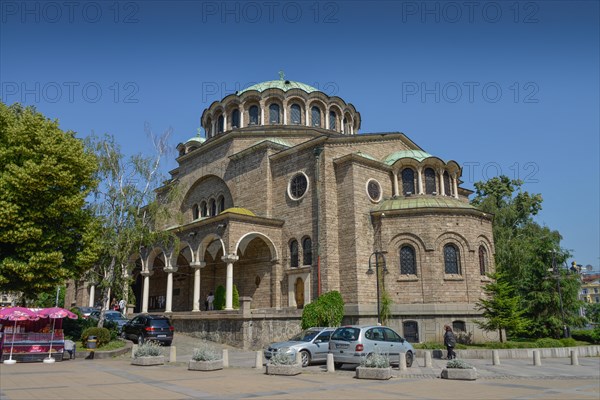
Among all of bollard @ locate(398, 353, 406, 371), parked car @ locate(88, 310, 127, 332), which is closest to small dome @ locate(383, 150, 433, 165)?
bollard @ locate(398, 353, 406, 371)

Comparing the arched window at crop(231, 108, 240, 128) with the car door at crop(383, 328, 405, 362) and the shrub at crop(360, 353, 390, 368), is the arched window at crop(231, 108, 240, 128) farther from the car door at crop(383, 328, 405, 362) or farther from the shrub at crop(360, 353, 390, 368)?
the shrub at crop(360, 353, 390, 368)

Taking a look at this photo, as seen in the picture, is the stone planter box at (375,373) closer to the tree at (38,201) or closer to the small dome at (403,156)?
the tree at (38,201)

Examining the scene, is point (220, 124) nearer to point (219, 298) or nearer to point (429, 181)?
point (219, 298)

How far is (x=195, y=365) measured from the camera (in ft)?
48.5

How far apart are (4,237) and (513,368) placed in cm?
2016

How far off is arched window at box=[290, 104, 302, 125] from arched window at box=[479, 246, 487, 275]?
15785 mm

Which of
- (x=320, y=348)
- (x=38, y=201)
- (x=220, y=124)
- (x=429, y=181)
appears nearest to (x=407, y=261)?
(x=429, y=181)

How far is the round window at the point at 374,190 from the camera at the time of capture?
26.8 m

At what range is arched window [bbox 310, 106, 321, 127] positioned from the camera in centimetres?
3559

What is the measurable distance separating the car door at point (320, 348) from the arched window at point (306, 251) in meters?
9.39

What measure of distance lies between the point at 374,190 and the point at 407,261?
4.48 meters

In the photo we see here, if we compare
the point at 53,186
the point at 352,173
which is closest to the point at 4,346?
the point at 53,186

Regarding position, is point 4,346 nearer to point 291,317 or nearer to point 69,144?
point 69,144

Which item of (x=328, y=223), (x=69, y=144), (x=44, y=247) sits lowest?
(x=44, y=247)
